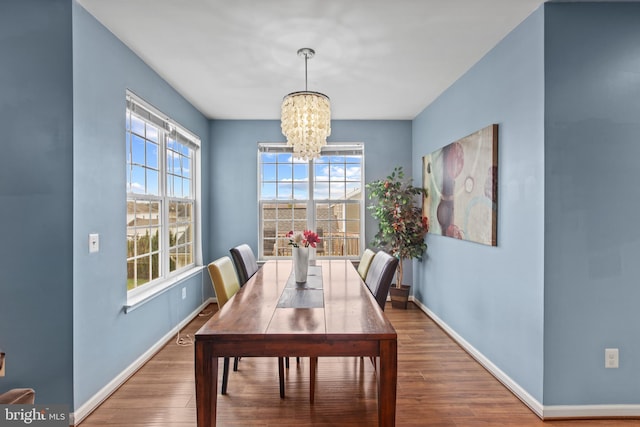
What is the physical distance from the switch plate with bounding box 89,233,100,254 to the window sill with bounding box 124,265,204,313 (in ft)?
1.90

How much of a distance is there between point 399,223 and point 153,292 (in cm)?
279

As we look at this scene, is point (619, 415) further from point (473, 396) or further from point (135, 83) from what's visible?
point (135, 83)

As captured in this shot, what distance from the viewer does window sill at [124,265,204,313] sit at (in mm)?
2629

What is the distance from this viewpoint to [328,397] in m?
2.29

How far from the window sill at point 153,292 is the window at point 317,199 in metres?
1.28

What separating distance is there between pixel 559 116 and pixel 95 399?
11.3 feet

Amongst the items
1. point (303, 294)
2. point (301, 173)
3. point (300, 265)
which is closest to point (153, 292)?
point (300, 265)

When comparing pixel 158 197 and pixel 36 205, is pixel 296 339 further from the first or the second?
pixel 158 197

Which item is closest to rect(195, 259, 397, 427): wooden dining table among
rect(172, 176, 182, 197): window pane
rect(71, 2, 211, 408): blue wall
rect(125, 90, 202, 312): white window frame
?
rect(71, 2, 211, 408): blue wall

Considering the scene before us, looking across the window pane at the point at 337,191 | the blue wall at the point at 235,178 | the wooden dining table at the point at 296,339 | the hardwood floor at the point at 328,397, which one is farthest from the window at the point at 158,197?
the window pane at the point at 337,191

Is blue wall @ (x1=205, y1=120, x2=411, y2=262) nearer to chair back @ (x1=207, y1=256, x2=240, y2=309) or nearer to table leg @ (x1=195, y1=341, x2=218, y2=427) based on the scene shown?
chair back @ (x1=207, y1=256, x2=240, y2=309)

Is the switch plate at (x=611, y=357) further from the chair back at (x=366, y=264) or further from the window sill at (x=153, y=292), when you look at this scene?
the window sill at (x=153, y=292)

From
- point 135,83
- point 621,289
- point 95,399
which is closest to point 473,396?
point 621,289

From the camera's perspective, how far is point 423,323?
3.82 m
